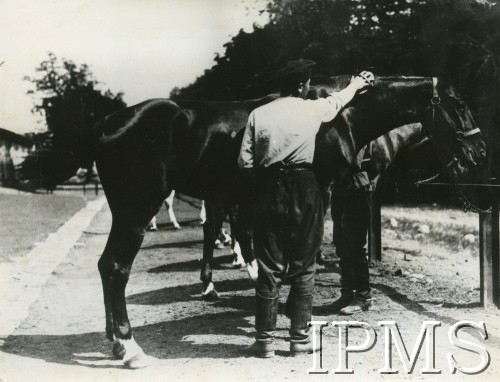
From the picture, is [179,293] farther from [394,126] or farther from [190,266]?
[394,126]

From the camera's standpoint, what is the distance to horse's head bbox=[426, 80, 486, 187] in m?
5.27

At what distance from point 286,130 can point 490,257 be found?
3064mm

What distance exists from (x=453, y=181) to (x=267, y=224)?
210cm

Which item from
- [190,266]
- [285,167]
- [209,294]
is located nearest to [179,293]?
[209,294]

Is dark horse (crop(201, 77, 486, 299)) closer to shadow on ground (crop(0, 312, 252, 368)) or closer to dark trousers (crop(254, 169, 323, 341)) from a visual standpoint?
dark trousers (crop(254, 169, 323, 341))

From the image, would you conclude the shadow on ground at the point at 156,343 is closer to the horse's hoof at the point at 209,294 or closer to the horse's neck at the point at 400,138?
the horse's hoof at the point at 209,294

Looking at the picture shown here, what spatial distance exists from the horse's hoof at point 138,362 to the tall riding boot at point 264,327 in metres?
0.80

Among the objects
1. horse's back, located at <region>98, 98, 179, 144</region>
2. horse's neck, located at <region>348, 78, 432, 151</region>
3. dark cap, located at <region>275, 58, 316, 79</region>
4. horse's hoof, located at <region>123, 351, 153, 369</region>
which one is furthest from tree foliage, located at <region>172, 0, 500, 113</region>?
horse's hoof, located at <region>123, 351, 153, 369</region>

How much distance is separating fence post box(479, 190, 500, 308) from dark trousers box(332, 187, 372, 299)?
120cm

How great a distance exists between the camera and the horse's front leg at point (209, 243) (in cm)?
691

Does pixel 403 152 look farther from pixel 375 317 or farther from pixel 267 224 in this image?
pixel 267 224

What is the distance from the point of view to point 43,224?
15.4 m

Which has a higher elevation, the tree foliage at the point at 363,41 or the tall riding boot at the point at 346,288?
the tree foliage at the point at 363,41

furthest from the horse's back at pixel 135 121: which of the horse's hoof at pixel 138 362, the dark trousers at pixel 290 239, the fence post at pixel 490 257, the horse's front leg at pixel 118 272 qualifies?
the fence post at pixel 490 257
